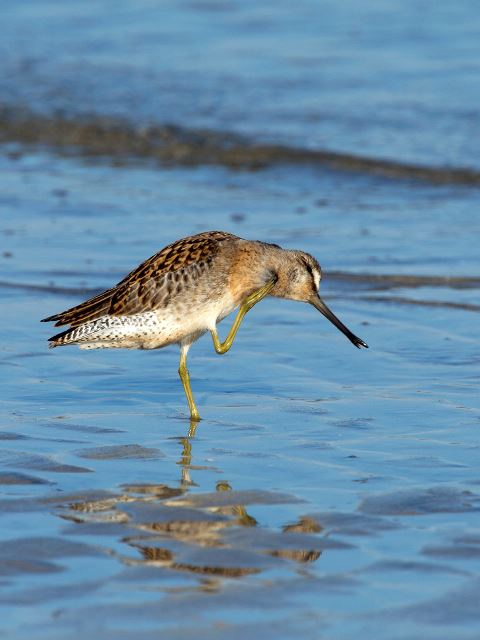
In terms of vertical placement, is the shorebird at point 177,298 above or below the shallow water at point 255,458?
above

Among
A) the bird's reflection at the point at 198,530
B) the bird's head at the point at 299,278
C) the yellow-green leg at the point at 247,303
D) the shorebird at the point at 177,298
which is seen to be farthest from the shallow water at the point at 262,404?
the bird's head at the point at 299,278

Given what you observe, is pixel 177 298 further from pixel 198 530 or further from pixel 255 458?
pixel 198 530

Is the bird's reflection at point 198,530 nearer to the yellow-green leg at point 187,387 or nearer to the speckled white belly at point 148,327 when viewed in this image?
the yellow-green leg at point 187,387

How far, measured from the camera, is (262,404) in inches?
241

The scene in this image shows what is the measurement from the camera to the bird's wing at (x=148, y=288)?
244 inches

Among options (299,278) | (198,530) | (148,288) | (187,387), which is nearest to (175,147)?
(299,278)

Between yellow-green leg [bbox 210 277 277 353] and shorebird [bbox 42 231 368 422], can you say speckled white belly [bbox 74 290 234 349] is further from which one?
yellow-green leg [bbox 210 277 277 353]

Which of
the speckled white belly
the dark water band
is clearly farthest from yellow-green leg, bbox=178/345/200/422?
the dark water band

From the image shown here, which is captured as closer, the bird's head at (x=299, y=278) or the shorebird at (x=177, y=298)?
the shorebird at (x=177, y=298)

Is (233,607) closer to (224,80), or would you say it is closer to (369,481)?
(369,481)

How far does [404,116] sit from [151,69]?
12.6ft

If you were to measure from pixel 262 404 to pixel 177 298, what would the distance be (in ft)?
2.02

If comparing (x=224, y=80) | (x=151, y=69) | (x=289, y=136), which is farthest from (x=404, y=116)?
(x=151, y=69)

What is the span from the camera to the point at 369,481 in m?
4.94
